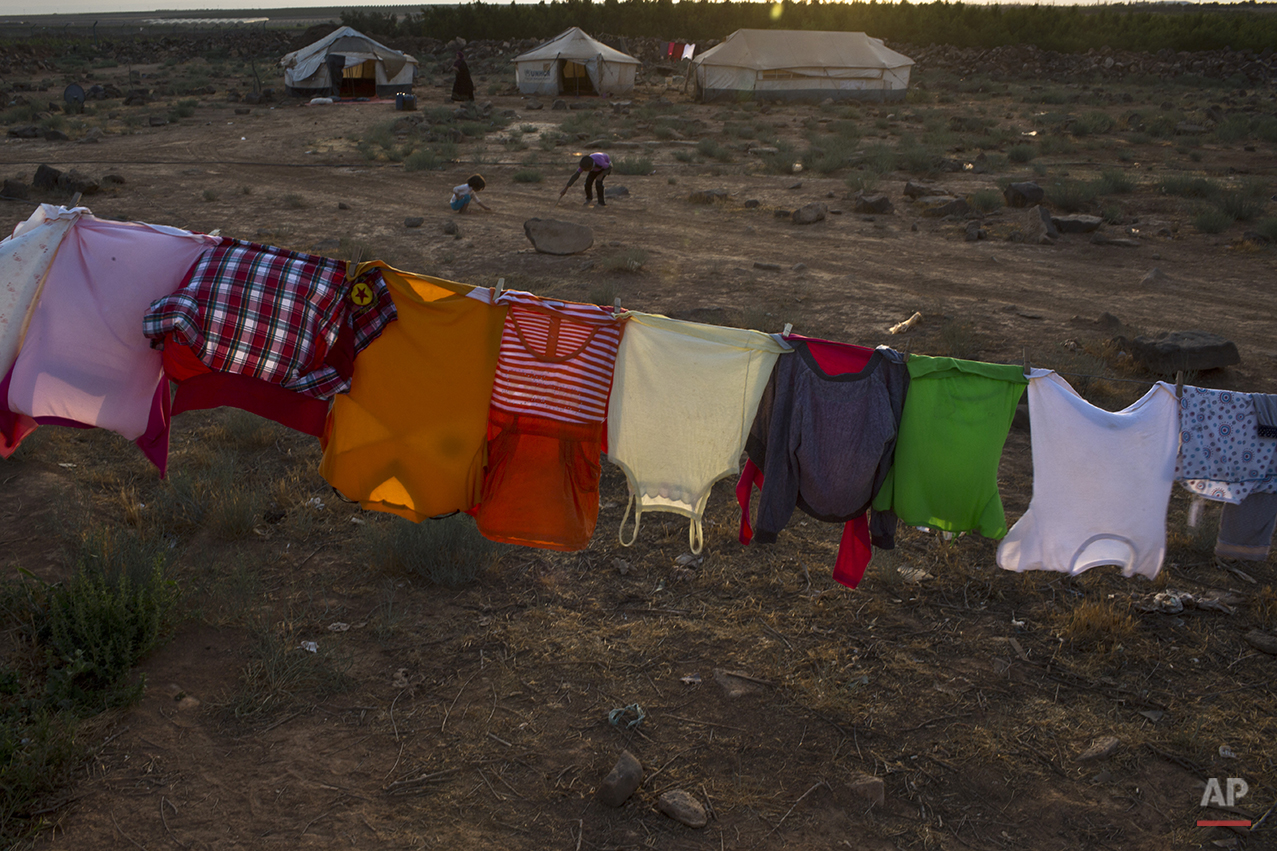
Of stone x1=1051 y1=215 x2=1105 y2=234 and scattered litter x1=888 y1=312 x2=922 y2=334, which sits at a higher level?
stone x1=1051 y1=215 x2=1105 y2=234

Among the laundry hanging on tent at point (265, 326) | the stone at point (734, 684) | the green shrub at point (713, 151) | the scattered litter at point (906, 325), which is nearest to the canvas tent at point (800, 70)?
the green shrub at point (713, 151)

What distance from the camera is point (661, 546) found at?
5.71m

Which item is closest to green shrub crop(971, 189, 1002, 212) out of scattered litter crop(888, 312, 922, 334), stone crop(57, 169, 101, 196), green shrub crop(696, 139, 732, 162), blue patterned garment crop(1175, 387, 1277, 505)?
green shrub crop(696, 139, 732, 162)

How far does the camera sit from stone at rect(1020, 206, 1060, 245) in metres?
13.7

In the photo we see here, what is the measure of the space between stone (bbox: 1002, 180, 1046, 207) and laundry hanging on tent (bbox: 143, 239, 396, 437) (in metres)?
15.1

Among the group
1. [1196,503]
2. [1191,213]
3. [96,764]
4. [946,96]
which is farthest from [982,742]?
[946,96]

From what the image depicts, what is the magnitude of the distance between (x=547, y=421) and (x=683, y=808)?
1.77 m

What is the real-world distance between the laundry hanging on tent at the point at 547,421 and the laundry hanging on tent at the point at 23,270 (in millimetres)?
1858

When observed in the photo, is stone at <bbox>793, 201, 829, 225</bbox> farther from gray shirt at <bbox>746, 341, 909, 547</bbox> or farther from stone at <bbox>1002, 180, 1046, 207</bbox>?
gray shirt at <bbox>746, 341, 909, 547</bbox>

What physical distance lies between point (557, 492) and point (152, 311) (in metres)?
1.76

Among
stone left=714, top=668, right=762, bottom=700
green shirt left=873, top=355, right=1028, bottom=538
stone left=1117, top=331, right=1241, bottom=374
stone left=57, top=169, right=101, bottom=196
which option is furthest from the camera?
→ stone left=57, top=169, right=101, bottom=196

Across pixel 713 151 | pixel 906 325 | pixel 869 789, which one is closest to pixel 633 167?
pixel 713 151

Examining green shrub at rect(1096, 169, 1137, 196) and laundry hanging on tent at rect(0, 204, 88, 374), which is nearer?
laundry hanging on tent at rect(0, 204, 88, 374)

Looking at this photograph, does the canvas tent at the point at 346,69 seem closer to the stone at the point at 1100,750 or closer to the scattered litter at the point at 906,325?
the scattered litter at the point at 906,325
